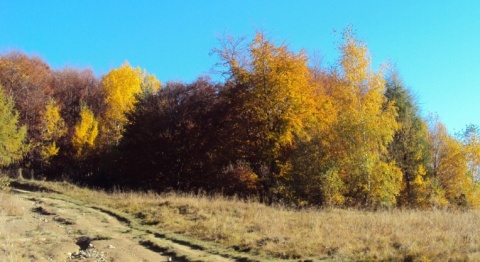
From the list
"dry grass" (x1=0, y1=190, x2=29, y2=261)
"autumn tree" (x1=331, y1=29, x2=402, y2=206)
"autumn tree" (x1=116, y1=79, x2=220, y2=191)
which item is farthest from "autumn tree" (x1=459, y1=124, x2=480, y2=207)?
"dry grass" (x1=0, y1=190, x2=29, y2=261)

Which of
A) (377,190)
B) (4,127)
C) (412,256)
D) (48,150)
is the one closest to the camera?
(412,256)

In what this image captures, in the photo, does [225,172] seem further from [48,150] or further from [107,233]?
[48,150]

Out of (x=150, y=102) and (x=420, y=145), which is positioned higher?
(x=150, y=102)

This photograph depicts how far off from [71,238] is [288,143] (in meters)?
17.5

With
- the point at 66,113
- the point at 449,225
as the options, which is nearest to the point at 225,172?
the point at 449,225

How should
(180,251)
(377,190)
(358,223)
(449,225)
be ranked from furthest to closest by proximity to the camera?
(377,190) < (358,223) < (449,225) < (180,251)

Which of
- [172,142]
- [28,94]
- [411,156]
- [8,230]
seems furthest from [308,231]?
[28,94]

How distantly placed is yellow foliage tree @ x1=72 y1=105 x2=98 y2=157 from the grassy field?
25.3 m

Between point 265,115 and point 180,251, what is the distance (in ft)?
57.5

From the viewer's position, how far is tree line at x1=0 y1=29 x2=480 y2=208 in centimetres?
2500

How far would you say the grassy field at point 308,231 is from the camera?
12.3m

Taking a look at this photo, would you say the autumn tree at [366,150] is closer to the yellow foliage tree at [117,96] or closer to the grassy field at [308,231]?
the grassy field at [308,231]

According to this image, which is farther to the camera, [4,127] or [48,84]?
[48,84]

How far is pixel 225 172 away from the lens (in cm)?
3262
